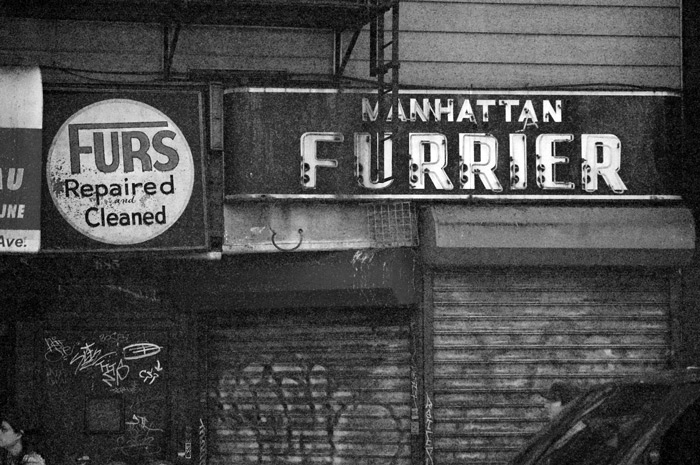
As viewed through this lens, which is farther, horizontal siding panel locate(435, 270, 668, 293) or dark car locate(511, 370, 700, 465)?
horizontal siding panel locate(435, 270, 668, 293)

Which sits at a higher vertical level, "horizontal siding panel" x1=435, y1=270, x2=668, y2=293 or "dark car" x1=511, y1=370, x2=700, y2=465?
"horizontal siding panel" x1=435, y1=270, x2=668, y2=293

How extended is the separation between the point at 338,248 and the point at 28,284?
2827mm

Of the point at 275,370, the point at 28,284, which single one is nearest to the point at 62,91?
the point at 28,284

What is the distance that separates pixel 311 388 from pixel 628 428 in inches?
202

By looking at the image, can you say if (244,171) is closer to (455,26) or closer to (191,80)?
(191,80)

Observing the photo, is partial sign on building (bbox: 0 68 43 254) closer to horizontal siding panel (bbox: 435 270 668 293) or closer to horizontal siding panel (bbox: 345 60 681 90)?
horizontal siding panel (bbox: 345 60 681 90)

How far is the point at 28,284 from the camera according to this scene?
9.55 metres

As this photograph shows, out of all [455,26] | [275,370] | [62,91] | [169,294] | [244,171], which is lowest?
[275,370]

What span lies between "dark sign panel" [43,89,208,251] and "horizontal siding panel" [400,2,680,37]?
2.35 meters

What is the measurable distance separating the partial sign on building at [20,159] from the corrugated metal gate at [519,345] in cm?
370

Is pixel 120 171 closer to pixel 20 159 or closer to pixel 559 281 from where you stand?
pixel 20 159

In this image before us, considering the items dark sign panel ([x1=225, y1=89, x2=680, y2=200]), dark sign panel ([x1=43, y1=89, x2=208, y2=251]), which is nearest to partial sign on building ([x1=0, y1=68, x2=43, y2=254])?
dark sign panel ([x1=43, y1=89, x2=208, y2=251])

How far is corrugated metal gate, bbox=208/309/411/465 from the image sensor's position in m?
9.83

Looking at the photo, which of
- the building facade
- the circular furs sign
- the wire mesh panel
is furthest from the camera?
the wire mesh panel
